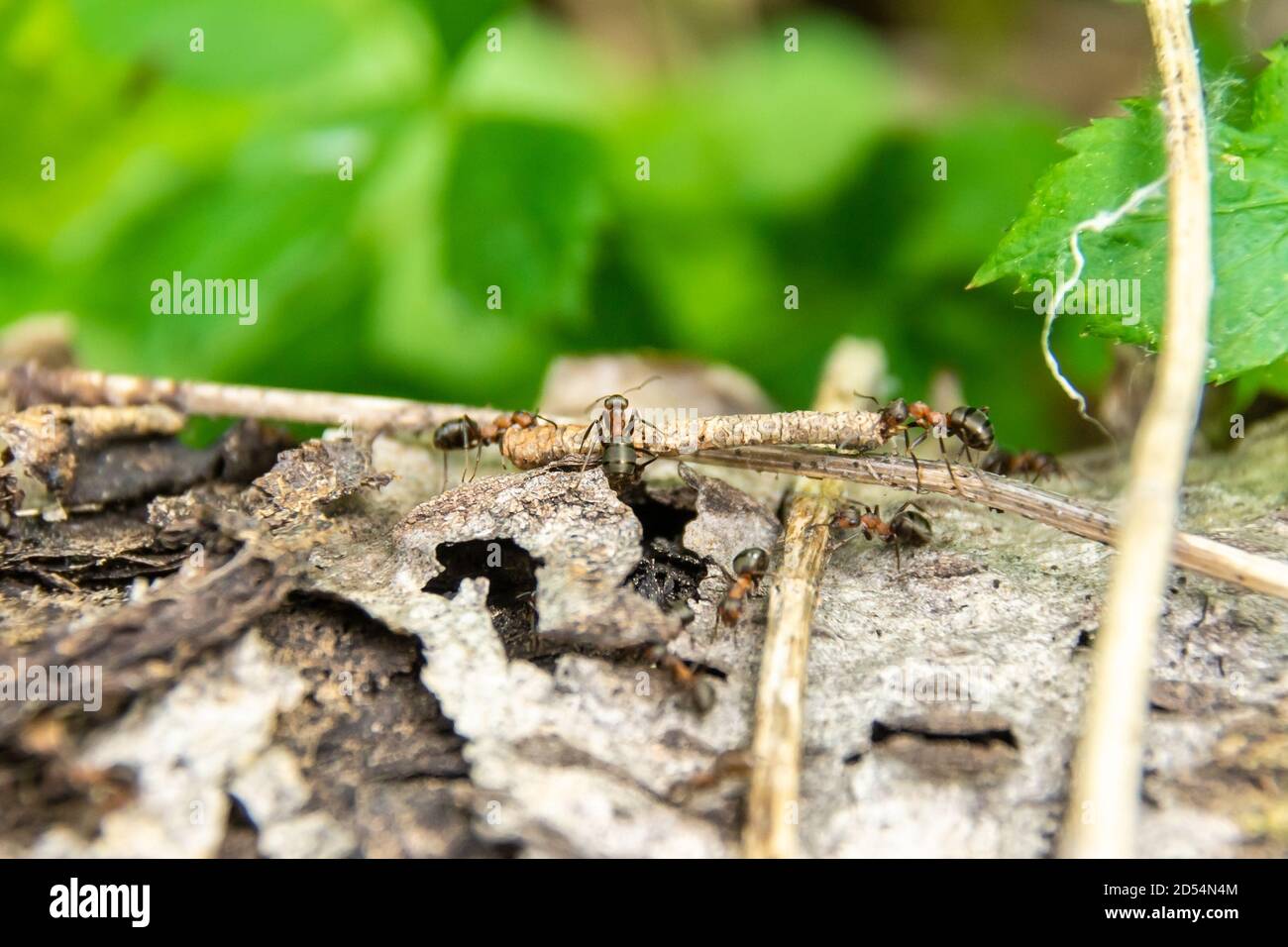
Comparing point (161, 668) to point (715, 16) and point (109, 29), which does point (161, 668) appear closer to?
point (109, 29)

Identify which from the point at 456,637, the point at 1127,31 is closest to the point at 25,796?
the point at 456,637

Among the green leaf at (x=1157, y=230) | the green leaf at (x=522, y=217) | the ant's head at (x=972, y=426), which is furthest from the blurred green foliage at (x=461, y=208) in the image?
the green leaf at (x=1157, y=230)

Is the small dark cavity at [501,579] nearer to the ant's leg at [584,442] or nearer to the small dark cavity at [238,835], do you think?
the ant's leg at [584,442]

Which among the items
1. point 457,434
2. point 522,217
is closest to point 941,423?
point 457,434

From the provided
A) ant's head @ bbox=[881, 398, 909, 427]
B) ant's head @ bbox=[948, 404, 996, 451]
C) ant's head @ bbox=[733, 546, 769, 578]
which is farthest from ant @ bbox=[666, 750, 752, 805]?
ant's head @ bbox=[948, 404, 996, 451]

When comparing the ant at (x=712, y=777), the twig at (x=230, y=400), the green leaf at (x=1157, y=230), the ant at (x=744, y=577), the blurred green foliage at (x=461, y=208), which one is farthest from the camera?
the blurred green foliage at (x=461, y=208)

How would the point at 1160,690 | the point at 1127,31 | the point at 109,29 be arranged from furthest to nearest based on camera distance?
the point at 1127,31
the point at 109,29
the point at 1160,690
